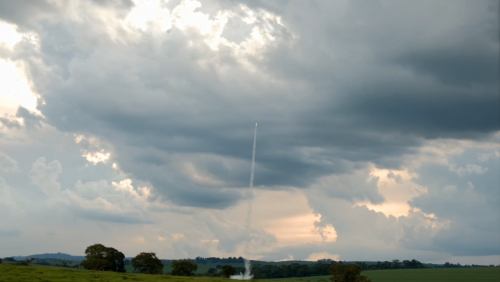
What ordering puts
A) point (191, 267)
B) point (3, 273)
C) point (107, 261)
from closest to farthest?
point (3, 273), point (107, 261), point (191, 267)

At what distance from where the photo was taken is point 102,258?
14950cm

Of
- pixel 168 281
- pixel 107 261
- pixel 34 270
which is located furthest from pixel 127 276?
pixel 107 261

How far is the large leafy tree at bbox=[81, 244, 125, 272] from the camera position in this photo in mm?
146000

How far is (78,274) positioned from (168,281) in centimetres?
1484

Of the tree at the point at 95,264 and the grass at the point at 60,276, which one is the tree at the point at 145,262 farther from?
the grass at the point at 60,276

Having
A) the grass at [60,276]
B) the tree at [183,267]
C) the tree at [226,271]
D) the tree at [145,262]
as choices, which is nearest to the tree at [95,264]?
the tree at [145,262]

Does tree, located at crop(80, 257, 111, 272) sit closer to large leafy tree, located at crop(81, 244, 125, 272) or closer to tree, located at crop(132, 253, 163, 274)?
large leafy tree, located at crop(81, 244, 125, 272)

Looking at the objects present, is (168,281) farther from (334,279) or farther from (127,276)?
(334,279)

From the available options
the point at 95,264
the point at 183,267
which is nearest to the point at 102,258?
the point at 95,264

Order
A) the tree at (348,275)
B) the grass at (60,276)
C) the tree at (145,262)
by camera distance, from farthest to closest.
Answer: the tree at (145,262)
the tree at (348,275)
the grass at (60,276)

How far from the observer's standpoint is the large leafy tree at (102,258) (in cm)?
14600

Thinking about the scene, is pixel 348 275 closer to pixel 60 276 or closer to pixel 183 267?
pixel 183 267

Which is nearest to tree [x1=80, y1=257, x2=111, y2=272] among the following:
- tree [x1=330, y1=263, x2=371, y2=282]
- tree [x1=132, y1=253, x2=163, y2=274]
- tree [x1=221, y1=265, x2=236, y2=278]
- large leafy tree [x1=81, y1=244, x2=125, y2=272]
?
large leafy tree [x1=81, y1=244, x2=125, y2=272]

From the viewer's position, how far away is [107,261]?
149 m
